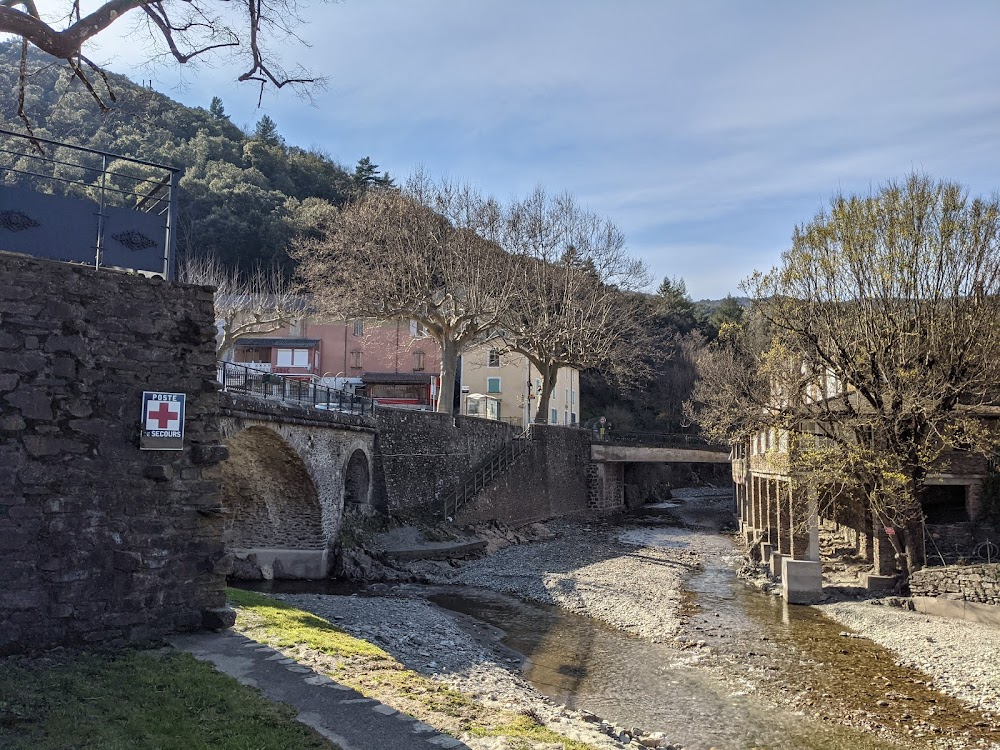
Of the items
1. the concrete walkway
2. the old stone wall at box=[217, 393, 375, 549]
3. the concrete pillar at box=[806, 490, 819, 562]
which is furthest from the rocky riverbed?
the old stone wall at box=[217, 393, 375, 549]

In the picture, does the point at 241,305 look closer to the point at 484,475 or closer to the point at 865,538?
the point at 484,475

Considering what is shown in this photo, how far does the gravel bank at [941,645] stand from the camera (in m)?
13.7

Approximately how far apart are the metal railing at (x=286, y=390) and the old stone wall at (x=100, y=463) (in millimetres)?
10388

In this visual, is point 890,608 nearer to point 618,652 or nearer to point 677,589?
point 677,589

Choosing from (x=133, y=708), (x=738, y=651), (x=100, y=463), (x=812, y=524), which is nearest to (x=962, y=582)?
(x=812, y=524)

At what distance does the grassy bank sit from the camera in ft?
27.9

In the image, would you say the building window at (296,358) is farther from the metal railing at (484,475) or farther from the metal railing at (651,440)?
the metal railing at (651,440)

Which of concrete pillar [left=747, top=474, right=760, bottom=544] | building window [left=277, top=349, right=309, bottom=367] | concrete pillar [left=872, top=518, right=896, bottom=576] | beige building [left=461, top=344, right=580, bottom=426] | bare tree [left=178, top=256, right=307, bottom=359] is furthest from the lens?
beige building [left=461, top=344, right=580, bottom=426]

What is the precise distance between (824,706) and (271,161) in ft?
203

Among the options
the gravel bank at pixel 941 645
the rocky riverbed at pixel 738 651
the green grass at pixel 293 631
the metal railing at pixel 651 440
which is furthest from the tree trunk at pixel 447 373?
the green grass at pixel 293 631

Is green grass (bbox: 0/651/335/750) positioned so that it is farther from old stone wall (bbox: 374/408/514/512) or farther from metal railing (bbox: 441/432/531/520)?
metal railing (bbox: 441/432/531/520)

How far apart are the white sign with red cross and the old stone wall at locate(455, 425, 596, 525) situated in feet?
75.5

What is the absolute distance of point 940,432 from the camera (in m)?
20.0

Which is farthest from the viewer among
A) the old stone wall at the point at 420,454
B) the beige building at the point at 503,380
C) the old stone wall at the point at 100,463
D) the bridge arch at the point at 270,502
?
the beige building at the point at 503,380
